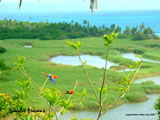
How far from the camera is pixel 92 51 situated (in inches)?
1146

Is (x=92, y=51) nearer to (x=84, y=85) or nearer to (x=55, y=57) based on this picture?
(x=55, y=57)

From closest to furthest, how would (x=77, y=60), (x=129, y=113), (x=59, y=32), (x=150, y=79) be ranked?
(x=129, y=113), (x=150, y=79), (x=77, y=60), (x=59, y=32)

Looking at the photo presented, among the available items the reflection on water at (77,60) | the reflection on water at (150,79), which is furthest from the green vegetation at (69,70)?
the reflection on water at (77,60)

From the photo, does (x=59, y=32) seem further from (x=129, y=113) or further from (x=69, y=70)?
(x=129, y=113)

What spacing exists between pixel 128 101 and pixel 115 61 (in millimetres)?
11262

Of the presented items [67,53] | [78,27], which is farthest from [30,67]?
[78,27]

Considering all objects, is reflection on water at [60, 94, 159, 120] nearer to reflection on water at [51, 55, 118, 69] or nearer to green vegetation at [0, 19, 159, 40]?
reflection on water at [51, 55, 118, 69]

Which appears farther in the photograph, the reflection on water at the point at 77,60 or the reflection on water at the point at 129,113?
the reflection on water at the point at 77,60

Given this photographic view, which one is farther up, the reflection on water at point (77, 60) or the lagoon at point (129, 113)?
the lagoon at point (129, 113)

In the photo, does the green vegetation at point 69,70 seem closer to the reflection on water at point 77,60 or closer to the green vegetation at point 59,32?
the reflection on water at point 77,60

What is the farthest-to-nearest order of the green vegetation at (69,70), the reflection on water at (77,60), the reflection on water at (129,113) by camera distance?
the reflection on water at (77,60)
the green vegetation at (69,70)
the reflection on water at (129,113)

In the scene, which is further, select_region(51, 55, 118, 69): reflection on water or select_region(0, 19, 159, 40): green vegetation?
select_region(0, 19, 159, 40): green vegetation

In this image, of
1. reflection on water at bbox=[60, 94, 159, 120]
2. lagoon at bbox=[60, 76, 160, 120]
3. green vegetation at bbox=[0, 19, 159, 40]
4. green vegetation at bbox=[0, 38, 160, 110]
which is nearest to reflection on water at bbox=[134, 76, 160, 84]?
green vegetation at bbox=[0, 38, 160, 110]

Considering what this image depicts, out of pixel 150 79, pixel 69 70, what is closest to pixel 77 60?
pixel 69 70
